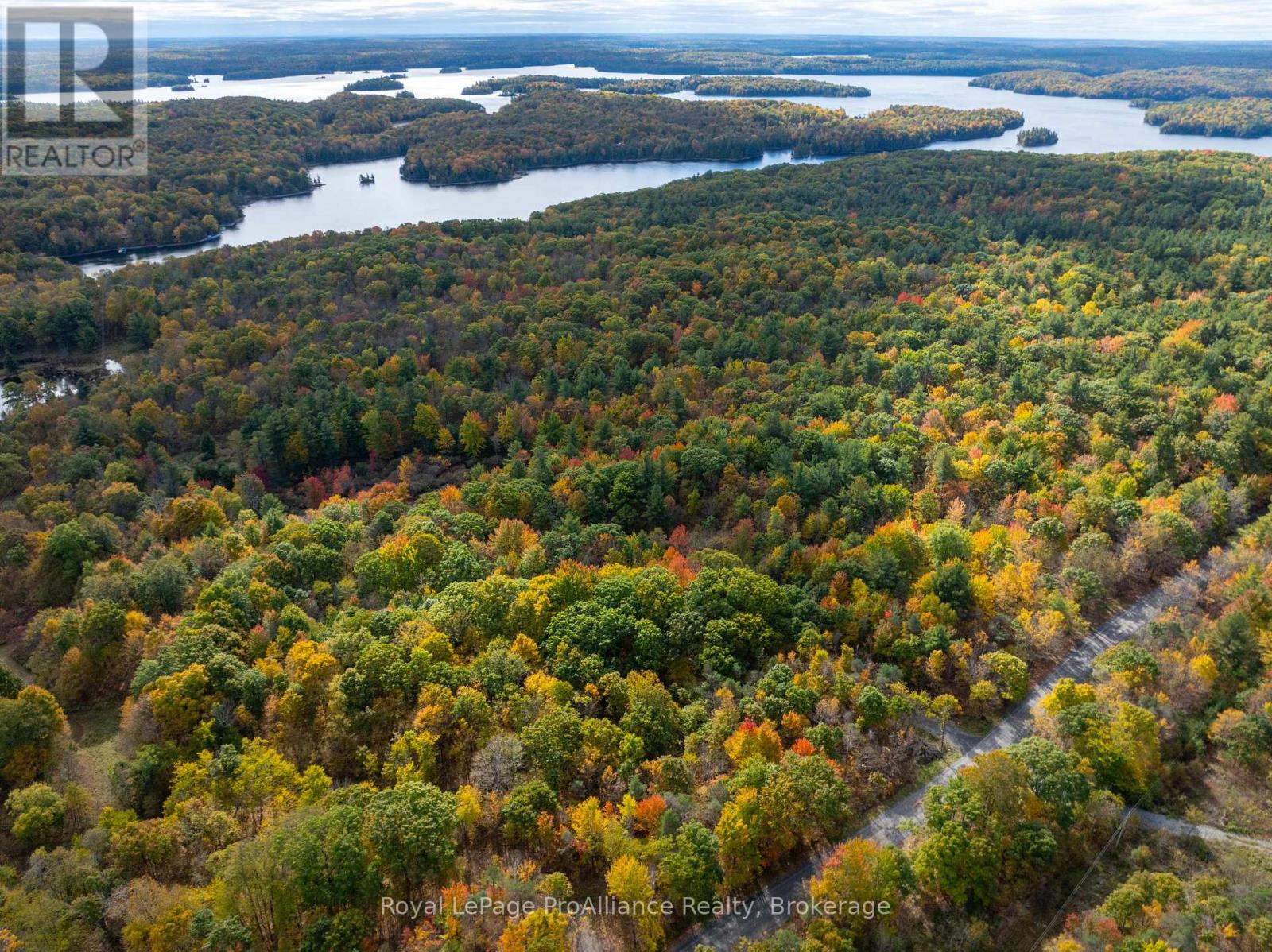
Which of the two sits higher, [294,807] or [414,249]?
[414,249]

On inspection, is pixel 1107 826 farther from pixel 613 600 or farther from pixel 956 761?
pixel 613 600

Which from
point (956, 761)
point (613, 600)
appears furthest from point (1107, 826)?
point (613, 600)

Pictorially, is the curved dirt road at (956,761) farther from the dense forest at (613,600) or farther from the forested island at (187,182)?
the forested island at (187,182)

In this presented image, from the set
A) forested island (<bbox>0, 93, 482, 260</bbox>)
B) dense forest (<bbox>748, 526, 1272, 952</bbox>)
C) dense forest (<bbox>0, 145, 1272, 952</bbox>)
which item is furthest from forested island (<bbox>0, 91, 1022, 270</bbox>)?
dense forest (<bbox>748, 526, 1272, 952</bbox>)

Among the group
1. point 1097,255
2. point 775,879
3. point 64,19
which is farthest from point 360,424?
point 1097,255

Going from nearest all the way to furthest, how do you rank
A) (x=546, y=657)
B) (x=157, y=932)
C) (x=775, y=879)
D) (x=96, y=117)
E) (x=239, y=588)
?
(x=157, y=932) → (x=775, y=879) → (x=546, y=657) → (x=239, y=588) → (x=96, y=117)

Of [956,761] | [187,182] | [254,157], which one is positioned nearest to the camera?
[956,761]

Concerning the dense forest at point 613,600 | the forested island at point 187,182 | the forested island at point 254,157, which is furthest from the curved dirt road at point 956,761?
the forested island at point 187,182

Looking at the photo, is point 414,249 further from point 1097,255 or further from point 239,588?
point 1097,255
